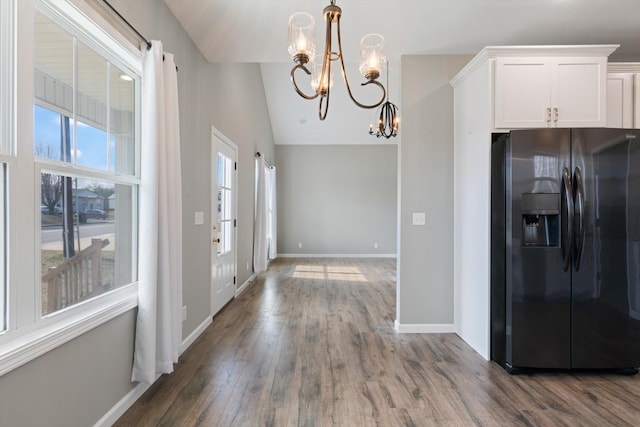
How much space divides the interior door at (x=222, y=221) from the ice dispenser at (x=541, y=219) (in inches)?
115

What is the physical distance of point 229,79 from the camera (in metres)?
4.18

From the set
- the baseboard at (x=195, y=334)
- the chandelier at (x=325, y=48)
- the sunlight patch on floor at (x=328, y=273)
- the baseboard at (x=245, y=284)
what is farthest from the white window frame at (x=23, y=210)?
the sunlight patch on floor at (x=328, y=273)

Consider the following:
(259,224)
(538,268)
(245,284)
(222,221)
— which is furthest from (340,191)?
(538,268)

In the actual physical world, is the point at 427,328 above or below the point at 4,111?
below

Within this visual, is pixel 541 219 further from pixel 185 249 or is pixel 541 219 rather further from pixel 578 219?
pixel 185 249

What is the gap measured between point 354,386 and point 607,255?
82.5 inches

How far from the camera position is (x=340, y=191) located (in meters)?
8.55

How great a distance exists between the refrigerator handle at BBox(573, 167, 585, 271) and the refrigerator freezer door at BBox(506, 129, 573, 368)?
7 centimetres

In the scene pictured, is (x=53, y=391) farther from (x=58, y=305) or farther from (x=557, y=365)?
(x=557, y=365)

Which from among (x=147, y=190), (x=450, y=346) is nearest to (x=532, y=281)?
(x=450, y=346)

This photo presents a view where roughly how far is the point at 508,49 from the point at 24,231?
130 inches

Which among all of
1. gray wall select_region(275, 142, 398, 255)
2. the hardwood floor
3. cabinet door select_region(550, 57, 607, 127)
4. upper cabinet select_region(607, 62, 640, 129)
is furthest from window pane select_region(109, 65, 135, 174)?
gray wall select_region(275, 142, 398, 255)

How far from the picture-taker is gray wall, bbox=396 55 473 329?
10.8 feet

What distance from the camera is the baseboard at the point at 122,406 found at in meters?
1.79
